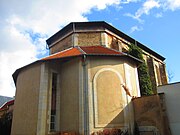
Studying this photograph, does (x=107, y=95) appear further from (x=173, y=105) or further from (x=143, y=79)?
(x=143, y=79)

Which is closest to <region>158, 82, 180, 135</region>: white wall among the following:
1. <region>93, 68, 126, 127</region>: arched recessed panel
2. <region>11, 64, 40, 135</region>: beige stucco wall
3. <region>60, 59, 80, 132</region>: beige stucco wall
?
<region>93, 68, 126, 127</region>: arched recessed panel

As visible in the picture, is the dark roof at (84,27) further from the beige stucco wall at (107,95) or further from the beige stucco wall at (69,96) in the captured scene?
the beige stucco wall at (107,95)

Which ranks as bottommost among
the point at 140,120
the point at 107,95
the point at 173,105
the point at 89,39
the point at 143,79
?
the point at 140,120

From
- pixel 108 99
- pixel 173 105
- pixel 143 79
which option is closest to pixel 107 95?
pixel 108 99

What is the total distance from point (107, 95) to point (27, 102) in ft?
19.9

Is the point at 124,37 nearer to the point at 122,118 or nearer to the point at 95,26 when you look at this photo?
the point at 95,26

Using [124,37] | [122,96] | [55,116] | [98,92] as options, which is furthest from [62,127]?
[124,37]

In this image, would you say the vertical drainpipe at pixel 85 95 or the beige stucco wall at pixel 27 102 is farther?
the beige stucco wall at pixel 27 102

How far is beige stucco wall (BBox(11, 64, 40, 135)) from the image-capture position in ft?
43.0

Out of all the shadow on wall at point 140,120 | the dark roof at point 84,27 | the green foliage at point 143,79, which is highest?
the dark roof at point 84,27

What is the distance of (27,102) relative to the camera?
556 inches

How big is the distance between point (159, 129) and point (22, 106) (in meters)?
10.1

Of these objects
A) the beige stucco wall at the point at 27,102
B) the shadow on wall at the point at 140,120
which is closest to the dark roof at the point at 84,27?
the beige stucco wall at the point at 27,102

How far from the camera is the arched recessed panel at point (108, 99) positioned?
1249cm
